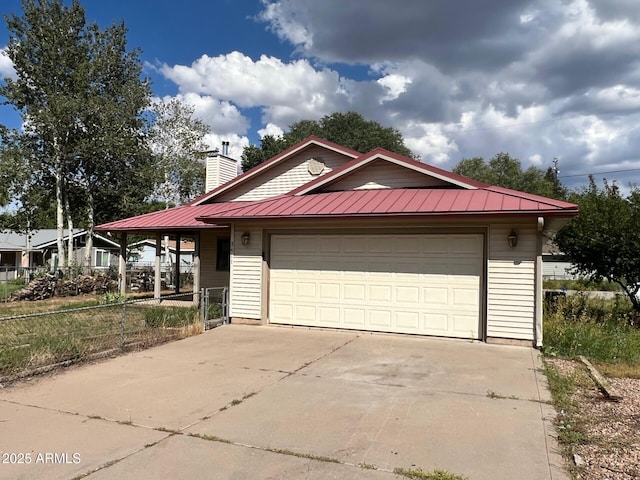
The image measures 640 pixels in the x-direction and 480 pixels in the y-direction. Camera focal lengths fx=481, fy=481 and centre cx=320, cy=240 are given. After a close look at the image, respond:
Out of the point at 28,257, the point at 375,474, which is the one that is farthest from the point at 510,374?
the point at 28,257

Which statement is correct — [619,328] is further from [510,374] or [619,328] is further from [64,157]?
[64,157]

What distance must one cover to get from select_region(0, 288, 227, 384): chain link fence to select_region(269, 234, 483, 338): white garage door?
1.97m

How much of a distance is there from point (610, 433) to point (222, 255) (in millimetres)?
14171

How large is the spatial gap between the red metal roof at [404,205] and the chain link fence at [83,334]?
2.56m

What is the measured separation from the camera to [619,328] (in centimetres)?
1016

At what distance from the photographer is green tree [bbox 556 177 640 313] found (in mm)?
11828

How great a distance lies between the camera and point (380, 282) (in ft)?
34.5

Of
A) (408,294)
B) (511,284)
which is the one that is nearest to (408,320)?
(408,294)

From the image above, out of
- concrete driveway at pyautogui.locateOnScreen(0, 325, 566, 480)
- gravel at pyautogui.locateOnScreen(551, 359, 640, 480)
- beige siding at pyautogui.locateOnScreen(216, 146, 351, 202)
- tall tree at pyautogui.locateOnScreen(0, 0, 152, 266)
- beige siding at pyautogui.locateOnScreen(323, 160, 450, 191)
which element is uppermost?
tall tree at pyautogui.locateOnScreen(0, 0, 152, 266)

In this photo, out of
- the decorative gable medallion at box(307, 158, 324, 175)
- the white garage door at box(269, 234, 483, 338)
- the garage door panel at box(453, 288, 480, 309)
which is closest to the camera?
the garage door panel at box(453, 288, 480, 309)

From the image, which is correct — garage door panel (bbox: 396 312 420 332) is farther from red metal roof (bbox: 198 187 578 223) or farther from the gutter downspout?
the gutter downspout

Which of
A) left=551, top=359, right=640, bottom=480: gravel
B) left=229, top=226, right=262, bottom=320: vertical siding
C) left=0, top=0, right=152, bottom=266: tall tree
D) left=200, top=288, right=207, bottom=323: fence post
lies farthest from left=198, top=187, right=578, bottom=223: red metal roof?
left=0, top=0, right=152, bottom=266: tall tree

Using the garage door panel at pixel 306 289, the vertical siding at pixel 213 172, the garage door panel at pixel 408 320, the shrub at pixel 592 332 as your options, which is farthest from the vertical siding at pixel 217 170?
the shrub at pixel 592 332

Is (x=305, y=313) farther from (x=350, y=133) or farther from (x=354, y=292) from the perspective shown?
(x=350, y=133)
